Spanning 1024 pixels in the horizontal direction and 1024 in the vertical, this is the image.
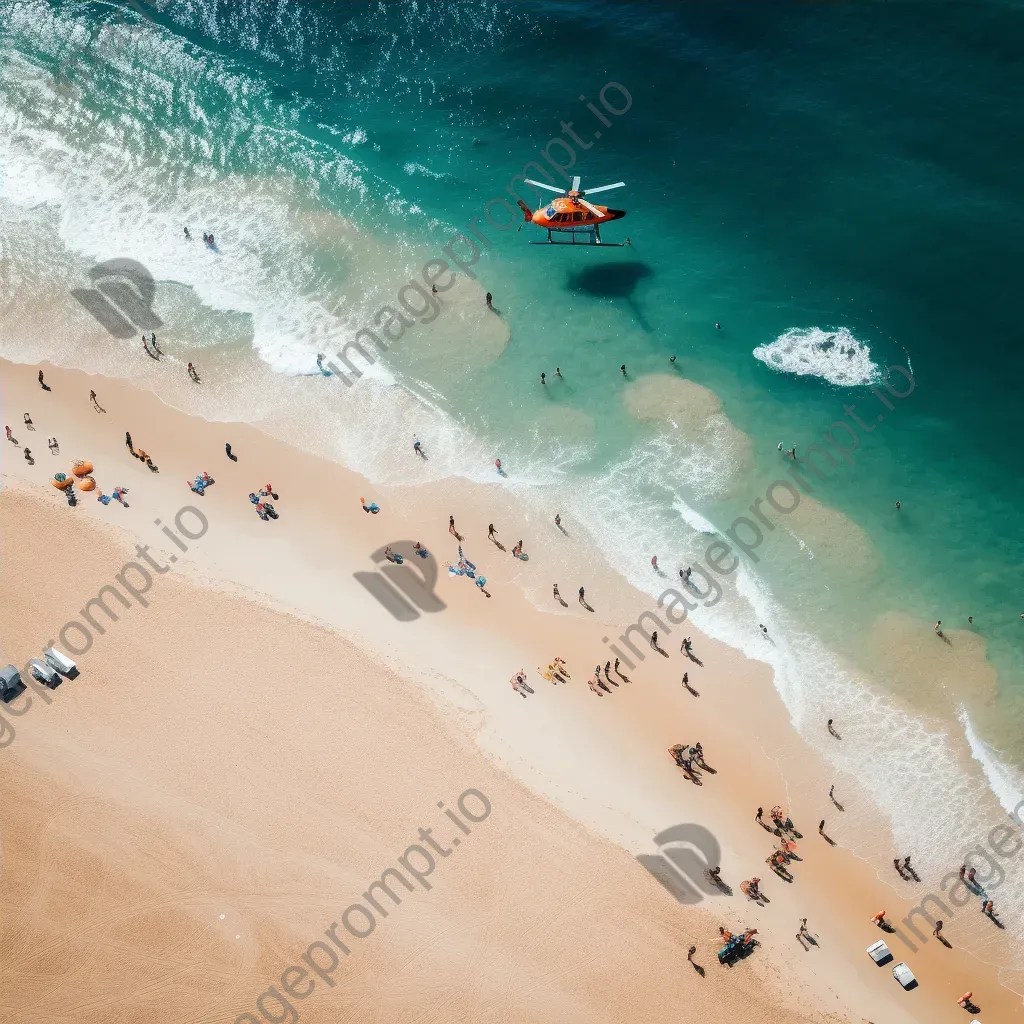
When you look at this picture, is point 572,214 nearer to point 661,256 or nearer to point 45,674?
point 661,256

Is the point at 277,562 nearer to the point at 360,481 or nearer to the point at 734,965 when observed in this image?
the point at 360,481

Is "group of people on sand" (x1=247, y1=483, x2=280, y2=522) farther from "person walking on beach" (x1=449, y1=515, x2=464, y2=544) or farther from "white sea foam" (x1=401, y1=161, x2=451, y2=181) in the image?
"white sea foam" (x1=401, y1=161, x2=451, y2=181)

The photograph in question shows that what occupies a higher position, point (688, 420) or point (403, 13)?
point (403, 13)

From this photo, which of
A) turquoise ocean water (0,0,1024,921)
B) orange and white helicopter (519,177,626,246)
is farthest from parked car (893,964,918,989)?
orange and white helicopter (519,177,626,246)

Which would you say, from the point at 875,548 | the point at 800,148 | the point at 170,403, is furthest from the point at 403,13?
the point at 875,548

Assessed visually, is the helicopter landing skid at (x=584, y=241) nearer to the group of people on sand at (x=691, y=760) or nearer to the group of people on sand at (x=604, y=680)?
the group of people on sand at (x=604, y=680)

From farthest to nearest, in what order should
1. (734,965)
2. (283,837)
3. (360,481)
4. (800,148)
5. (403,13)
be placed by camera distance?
1. (403,13)
2. (800,148)
3. (360,481)
4. (283,837)
5. (734,965)
